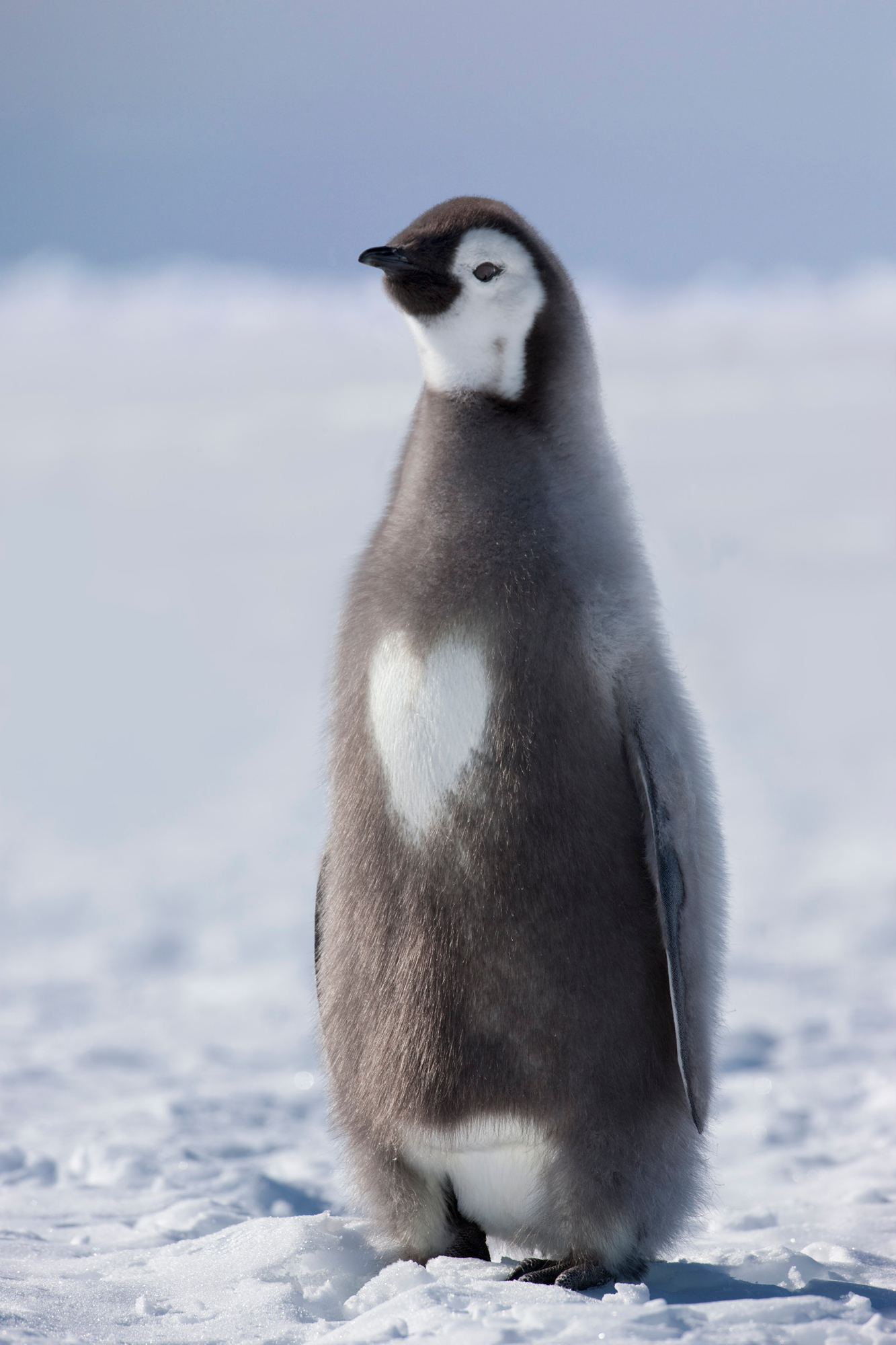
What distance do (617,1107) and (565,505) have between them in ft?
3.30

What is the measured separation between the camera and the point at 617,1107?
84.0 inches

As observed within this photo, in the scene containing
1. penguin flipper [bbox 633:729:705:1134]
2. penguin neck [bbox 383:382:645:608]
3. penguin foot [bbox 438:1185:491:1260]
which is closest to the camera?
penguin flipper [bbox 633:729:705:1134]

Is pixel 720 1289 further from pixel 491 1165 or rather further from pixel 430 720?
pixel 430 720

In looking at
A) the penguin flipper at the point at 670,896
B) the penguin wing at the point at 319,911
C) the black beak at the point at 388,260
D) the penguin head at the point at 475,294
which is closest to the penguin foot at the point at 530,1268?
the penguin flipper at the point at 670,896

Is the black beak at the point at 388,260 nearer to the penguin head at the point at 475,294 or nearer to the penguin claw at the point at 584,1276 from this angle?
the penguin head at the point at 475,294

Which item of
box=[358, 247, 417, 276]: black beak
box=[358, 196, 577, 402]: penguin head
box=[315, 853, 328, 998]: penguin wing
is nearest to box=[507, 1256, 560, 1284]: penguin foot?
box=[315, 853, 328, 998]: penguin wing

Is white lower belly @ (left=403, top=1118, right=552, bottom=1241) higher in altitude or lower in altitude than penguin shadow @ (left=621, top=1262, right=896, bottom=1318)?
higher

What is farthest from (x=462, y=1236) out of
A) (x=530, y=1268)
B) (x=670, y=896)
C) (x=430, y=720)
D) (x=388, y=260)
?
(x=388, y=260)

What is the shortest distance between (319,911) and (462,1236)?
0.66 meters

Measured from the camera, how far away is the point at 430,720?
2.16m

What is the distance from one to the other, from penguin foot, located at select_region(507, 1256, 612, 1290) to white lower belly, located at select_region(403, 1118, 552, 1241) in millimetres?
72

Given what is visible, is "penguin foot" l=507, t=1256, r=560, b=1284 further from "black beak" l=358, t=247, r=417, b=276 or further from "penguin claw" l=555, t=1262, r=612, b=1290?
"black beak" l=358, t=247, r=417, b=276

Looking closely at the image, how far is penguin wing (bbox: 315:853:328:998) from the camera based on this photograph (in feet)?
8.50

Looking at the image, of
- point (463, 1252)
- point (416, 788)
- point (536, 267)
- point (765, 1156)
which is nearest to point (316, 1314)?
point (463, 1252)
